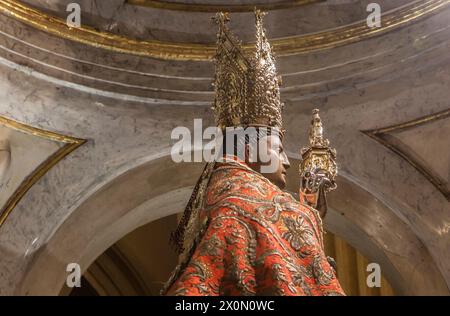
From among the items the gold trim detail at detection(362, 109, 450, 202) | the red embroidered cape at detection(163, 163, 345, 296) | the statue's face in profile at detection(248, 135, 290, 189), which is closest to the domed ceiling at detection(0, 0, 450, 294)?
the gold trim detail at detection(362, 109, 450, 202)

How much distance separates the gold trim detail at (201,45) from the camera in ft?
16.7

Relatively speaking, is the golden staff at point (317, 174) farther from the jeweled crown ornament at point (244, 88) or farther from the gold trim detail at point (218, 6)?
the gold trim detail at point (218, 6)

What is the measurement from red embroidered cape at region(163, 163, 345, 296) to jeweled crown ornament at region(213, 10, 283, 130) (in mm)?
389

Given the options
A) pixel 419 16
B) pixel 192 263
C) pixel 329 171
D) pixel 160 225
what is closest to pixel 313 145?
pixel 329 171

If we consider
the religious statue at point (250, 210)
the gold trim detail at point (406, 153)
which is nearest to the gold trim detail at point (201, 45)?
the gold trim detail at point (406, 153)

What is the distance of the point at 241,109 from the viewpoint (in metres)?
3.87

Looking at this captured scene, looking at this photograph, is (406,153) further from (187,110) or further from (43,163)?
(43,163)

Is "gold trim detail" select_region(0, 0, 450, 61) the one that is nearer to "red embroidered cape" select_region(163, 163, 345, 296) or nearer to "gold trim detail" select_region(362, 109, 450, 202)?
"gold trim detail" select_region(362, 109, 450, 202)

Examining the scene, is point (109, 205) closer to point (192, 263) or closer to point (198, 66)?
point (198, 66)

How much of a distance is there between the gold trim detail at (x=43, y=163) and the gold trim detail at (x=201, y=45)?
0.48 m

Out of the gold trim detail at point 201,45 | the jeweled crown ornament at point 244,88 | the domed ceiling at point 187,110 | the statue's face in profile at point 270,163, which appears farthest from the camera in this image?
the gold trim detail at point 201,45

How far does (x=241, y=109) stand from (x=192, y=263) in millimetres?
891

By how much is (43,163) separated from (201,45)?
1002 millimetres

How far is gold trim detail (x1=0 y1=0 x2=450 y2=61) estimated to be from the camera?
5082 mm
